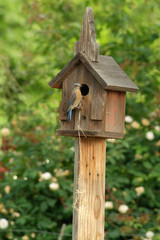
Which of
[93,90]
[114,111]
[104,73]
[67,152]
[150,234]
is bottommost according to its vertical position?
[150,234]

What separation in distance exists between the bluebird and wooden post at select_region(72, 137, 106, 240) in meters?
0.20

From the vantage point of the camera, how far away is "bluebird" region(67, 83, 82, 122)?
2.57 m

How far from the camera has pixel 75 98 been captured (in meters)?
2.57

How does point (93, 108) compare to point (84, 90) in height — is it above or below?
below

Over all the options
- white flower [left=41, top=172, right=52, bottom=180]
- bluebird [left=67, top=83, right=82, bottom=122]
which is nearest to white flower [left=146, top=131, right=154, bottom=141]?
white flower [left=41, top=172, right=52, bottom=180]

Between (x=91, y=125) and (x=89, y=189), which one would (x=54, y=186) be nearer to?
(x=89, y=189)

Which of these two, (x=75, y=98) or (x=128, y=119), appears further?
Result: (x=128, y=119)

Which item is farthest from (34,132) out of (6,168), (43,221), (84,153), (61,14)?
(84,153)

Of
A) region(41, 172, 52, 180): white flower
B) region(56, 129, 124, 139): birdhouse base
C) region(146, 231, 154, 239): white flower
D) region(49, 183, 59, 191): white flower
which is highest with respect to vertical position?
region(56, 129, 124, 139): birdhouse base

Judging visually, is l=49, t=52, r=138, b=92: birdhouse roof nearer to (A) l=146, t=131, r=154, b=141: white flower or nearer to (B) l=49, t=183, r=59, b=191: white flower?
(B) l=49, t=183, r=59, b=191: white flower

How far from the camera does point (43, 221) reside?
162 inches

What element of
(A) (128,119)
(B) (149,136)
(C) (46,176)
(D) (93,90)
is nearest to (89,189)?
(D) (93,90)

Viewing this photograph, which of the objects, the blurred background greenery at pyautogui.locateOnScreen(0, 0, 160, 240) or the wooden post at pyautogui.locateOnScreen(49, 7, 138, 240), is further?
the blurred background greenery at pyautogui.locateOnScreen(0, 0, 160, 240)

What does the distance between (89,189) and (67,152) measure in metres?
1.55
